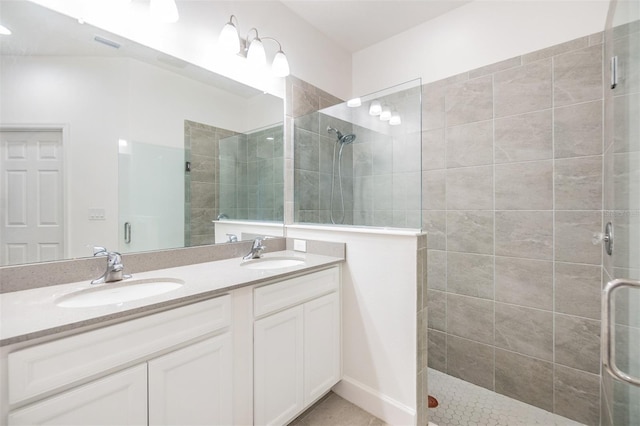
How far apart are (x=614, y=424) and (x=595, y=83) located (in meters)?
1.82

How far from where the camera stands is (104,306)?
0.98 metres

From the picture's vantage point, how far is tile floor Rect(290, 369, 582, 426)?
1683 millimetres

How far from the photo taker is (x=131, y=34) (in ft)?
4.78

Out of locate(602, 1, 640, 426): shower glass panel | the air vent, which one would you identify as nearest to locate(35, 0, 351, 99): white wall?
the air vent

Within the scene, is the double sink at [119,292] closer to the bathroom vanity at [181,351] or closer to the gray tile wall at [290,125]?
the bathroom vanity at [181,351]

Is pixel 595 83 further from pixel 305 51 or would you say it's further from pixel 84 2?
pixel 84 2

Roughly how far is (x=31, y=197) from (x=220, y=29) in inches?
56.2

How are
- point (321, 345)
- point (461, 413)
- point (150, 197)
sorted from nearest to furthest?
point (150, 197)
point (321, 345)
point (461, 413)

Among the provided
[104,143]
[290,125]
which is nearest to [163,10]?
[104,143]

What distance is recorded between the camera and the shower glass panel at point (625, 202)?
120 centimetres

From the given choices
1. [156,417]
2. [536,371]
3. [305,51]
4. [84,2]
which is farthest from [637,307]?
[84,2]

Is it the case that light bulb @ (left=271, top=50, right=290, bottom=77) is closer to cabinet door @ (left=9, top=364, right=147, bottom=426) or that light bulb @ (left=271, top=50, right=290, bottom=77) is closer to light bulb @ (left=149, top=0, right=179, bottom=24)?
light bulb @ (left=149, top=0, right=179, bottom=24)

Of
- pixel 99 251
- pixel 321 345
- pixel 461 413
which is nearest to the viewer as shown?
pixel 99 251

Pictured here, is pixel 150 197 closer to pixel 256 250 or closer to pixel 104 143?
pixel 104 143
